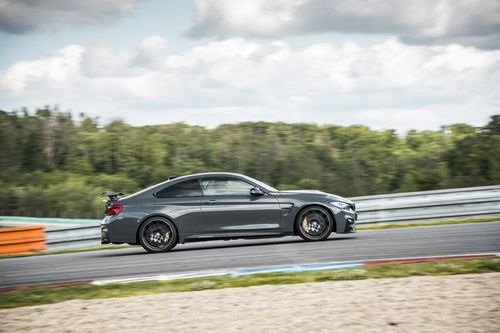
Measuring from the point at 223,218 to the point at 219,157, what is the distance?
168ft

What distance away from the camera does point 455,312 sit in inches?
251

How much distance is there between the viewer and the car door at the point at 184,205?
12320 millimetres

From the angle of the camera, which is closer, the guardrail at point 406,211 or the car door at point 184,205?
the car door at point 184,205

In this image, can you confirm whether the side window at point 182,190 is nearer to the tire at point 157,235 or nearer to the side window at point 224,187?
the side window at point 224,187

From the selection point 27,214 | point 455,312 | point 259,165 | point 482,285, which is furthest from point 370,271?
point 27,214

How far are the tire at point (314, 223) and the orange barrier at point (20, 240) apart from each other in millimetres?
7492

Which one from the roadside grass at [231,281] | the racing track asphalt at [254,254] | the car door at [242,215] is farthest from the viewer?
the car door at [242,215]

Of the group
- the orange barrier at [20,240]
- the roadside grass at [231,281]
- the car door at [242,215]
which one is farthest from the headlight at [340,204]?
the orange barrier at [20,240]

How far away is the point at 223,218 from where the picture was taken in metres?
12.3

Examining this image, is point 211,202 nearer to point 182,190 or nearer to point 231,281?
point 182,190

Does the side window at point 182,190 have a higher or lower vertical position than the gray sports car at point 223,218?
higher

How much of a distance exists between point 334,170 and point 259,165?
8324 millimetres

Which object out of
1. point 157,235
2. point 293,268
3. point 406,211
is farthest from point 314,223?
point 406,211

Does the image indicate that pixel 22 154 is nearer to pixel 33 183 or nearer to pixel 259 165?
pixel 33 183
